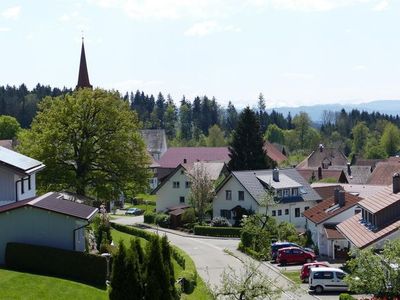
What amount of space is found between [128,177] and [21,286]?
31351 mm

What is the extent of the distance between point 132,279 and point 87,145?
3166cm

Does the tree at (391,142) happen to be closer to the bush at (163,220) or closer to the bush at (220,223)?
the bush at (163,220)

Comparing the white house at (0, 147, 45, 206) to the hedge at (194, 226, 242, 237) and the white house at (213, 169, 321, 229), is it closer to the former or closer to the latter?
the hedge at (194, 226, 242, 237)

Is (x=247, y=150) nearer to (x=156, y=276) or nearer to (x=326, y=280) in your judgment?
(x=326, y=280)

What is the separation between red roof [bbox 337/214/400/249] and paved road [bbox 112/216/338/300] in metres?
4.06

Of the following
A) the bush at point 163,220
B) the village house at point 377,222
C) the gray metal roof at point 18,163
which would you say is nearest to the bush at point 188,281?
the village house at point 377,222

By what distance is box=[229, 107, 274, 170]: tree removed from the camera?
278 feet

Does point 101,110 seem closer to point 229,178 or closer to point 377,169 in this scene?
point 229,178

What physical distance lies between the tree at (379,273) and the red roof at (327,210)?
89.1 ft

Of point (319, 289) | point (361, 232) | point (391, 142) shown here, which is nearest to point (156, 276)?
point (319, 289)

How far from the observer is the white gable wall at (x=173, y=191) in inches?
3159

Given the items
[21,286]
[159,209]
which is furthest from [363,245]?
[159,209]

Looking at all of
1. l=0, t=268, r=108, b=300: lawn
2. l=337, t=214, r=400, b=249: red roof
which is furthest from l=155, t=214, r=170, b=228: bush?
l=0, t=268, r=108, b=300: lawn

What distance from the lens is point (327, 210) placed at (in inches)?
2167
